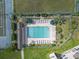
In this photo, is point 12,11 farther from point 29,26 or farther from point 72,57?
point 72,57

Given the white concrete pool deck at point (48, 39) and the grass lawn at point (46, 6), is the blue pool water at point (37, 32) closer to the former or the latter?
the white concrete pool deck at point (48, 39)

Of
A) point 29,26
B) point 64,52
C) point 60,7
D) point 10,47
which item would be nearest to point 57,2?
point 60,7

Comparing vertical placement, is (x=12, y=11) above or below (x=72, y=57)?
above

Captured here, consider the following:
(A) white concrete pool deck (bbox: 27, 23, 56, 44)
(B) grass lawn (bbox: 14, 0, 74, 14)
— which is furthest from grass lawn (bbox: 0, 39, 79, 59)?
(B) grass lawn (bbox: 14, 0, 74, 14)

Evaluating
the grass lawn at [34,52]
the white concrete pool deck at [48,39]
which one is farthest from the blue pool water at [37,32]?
the grass lawn at [34,52]

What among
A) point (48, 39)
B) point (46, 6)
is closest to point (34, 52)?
point (48, 39)

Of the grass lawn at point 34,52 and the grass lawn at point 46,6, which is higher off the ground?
the grass lawn at point 46,6

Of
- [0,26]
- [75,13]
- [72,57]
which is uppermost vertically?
[75,13]
